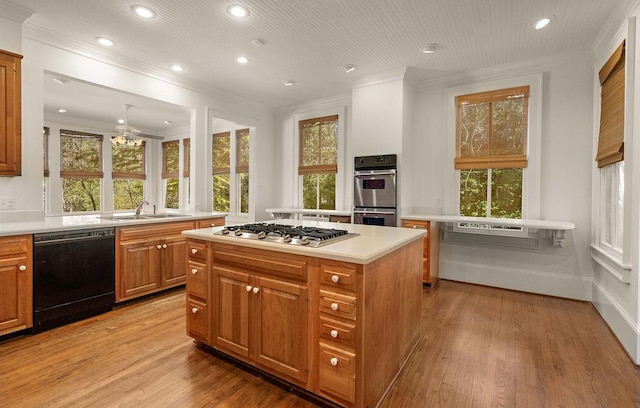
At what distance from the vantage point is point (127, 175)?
24.0 ft

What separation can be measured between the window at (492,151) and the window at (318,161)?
2.04m

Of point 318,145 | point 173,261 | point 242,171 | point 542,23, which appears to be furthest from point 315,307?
point 242,171

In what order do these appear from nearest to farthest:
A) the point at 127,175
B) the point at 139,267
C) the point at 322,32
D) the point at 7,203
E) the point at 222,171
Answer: the point at 7,203, the point at 322,32, the point at 139,267, the point at 222,171, the point at 127,175

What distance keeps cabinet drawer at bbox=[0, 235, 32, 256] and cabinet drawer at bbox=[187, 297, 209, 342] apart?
147cm

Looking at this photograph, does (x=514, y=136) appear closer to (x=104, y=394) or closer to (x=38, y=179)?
(x=104, y=394)

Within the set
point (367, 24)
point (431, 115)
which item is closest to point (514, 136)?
point (431, 115)

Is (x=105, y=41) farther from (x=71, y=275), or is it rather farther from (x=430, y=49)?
(x=430, y=49)

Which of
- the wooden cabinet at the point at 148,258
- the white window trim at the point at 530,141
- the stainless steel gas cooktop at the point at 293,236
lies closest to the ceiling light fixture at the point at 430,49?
the white window trim at the point at 530,141

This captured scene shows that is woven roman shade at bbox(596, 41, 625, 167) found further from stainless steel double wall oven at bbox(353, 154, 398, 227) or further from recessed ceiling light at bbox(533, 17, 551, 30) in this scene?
stainless steel double wall oven at bbox(353, 154, 398, 227)

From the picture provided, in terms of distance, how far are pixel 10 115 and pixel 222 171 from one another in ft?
13.3

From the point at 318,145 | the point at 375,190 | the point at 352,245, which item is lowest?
the point at 352,245

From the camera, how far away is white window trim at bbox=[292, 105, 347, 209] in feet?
17.1

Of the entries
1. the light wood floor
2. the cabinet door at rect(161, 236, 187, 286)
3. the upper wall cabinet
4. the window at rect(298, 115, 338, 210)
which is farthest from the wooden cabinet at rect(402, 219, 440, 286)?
the upper wall cabinet

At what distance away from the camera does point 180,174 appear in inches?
294
